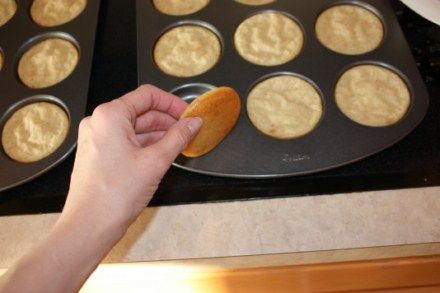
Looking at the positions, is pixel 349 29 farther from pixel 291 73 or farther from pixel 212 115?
pixel 212 115

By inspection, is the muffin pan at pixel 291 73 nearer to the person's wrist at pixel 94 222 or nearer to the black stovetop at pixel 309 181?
the black stovetop at pixel 309 181

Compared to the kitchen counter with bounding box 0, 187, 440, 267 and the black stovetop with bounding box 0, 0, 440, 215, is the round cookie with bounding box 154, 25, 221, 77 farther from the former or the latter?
the kitchen counter with bounding box 0, 187, 440, 267

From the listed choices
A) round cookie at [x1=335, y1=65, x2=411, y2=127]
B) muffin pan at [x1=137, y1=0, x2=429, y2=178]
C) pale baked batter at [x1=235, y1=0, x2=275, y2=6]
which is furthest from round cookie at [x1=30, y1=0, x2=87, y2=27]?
round cookie at [x1=335, y1=65, x2=411, y2=127]

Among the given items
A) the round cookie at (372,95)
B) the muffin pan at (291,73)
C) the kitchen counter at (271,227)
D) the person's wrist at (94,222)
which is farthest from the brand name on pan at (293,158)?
the person's wrist at (94,222)

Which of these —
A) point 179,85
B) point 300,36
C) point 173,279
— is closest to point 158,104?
point 179,85

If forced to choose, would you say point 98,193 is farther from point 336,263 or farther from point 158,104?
point 336,263

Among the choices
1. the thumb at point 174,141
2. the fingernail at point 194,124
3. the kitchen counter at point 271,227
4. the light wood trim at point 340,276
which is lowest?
the light wood trim at point 340,276
